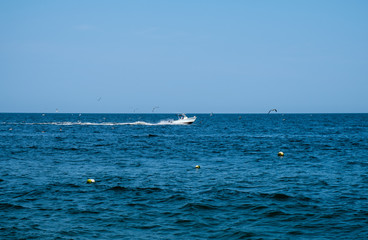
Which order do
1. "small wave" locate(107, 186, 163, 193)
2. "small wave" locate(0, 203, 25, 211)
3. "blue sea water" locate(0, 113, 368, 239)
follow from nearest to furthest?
1. "blue sea water" locate(0, 113, 368, 239)
2. "small wave" locate(0, 203, 25, 211)
3. "small wave" locate(107, 186, 163, 193)

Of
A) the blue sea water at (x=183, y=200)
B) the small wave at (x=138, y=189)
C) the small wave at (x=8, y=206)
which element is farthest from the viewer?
the small wave at (x=138, y=189)

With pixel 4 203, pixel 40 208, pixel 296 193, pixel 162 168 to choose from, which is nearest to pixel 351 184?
pixel 296 193

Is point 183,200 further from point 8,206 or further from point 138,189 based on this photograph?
point 8,206

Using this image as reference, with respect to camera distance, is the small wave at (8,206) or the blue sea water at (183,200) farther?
the small wave at (8,206)

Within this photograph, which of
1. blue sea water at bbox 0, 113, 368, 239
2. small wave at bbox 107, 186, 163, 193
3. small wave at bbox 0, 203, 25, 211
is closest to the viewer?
blue sea water at bbox 0, 113, 368, 239

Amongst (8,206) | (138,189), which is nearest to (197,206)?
(138,189)

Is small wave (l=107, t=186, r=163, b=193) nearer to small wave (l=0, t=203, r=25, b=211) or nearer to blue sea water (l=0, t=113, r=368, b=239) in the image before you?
blue sea water (l=0, t=113, r=368, b=239)

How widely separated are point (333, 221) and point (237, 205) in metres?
4.19

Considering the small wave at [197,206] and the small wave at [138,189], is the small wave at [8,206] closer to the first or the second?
the small wave at [138,189]

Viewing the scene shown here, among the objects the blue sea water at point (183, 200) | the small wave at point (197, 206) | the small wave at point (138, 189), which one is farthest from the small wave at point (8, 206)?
the small wave at point (197, 206)

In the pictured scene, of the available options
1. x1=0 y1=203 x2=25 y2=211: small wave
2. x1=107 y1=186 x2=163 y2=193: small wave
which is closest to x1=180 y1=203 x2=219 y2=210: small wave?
x1=107 y1=186 x2=163 y2=193: small wave

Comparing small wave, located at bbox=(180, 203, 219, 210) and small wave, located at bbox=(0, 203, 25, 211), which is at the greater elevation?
small wave, located at bbox=(180, 203, 219, 210)

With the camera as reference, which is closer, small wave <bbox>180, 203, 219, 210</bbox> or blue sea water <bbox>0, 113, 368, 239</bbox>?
blue sea water <bbox>0, 113, 368, 239</bbox>

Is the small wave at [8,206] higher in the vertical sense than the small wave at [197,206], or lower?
lower
